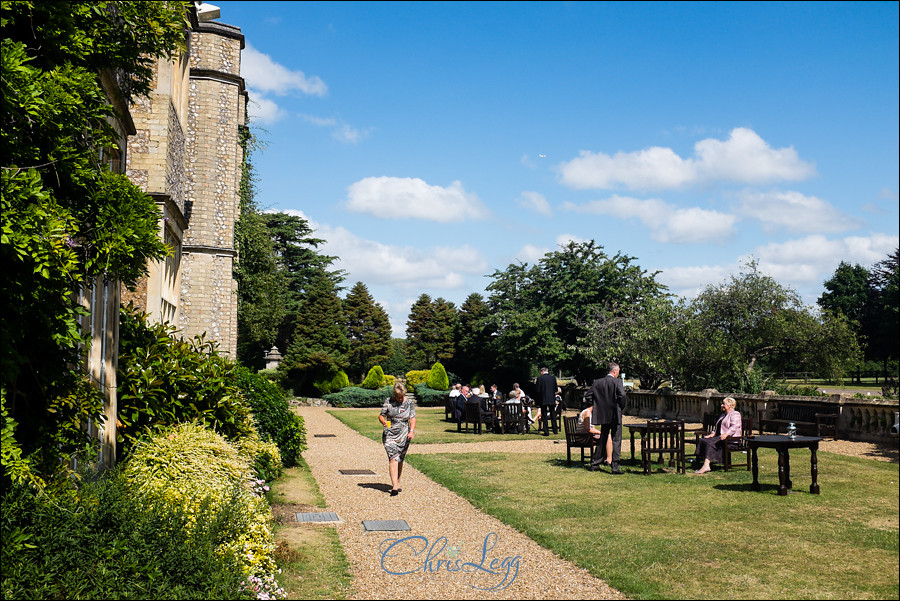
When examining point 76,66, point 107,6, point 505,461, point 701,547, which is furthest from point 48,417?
point 505,461

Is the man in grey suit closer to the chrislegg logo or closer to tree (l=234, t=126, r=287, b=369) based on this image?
the chrislegg logo

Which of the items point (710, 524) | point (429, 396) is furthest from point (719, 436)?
point (429, 396)

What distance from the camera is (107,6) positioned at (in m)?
6.29

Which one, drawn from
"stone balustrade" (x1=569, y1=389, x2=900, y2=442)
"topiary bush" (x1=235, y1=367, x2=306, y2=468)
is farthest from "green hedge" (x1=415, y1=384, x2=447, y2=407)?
"topiary bush" (x1=235, y1=367, x2=306, y2=468)

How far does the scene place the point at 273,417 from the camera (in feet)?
44.0

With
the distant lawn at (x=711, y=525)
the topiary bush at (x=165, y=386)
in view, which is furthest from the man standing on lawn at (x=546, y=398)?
the topiary bush at (x=165, y=386)

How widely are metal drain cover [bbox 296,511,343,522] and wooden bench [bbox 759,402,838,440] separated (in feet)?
39.8

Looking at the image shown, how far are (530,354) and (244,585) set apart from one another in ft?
112

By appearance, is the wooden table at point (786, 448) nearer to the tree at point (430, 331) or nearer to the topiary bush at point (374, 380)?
the topiary bush at point (374, 380)

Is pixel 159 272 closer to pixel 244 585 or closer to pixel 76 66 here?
pixel 76 66

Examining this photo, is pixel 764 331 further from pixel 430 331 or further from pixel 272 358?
pixel 430 331

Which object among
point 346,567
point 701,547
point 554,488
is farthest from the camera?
point 554,488

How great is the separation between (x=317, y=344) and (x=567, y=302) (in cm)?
1730

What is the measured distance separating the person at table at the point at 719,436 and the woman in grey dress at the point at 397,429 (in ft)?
17.2
